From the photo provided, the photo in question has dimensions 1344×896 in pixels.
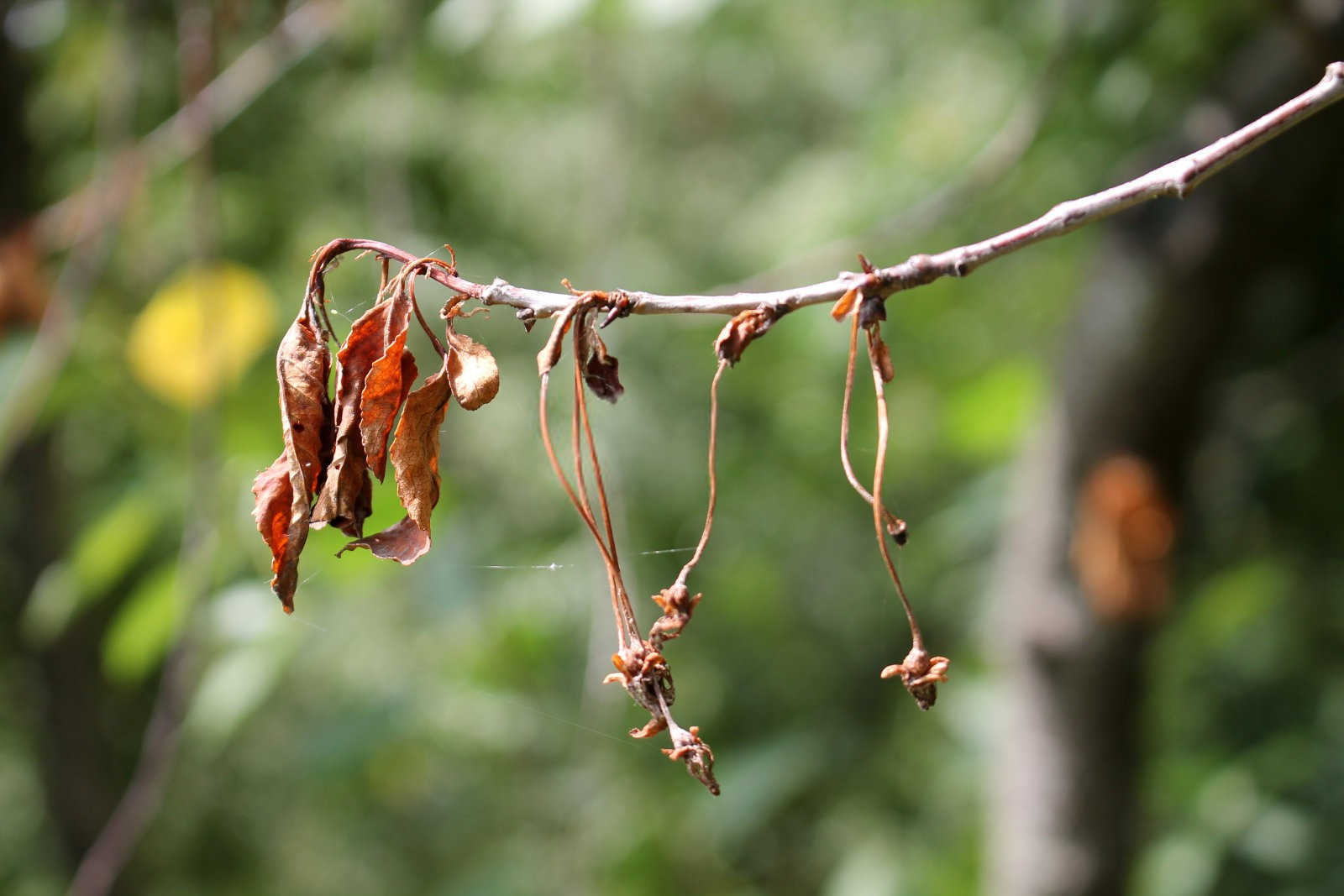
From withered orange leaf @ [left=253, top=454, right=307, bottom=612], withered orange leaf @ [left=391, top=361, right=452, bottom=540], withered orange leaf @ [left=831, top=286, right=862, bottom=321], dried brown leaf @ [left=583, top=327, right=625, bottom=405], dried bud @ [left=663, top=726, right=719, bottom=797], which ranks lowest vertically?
dried bud @ [left=663, top=726, right=719, bottom=797]

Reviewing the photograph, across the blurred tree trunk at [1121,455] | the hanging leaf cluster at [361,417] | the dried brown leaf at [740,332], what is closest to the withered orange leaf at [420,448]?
the hanging leaf cluster at [361,417]

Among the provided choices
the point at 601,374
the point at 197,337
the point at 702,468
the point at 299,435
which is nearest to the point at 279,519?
the point at 299,435

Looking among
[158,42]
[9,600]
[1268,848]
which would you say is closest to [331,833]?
[9,600]

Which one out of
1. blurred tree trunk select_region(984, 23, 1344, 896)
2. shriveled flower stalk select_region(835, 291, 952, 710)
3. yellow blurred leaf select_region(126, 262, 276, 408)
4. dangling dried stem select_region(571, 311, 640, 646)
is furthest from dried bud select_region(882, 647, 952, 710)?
blurred tree trunk select_region(984, 23, 1344, 896)

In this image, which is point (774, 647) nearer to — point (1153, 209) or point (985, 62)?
point (985, 62)

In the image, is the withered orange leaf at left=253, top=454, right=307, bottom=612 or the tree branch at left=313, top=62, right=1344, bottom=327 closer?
the tree branch at left=313, top=62, right=1344, bottom=327

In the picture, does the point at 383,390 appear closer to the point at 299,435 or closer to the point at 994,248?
the point at 299,435

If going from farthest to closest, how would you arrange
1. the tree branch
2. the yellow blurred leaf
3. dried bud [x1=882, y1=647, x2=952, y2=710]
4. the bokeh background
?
1. the bokeh background
2. the yellow blurred leaf
3. dried bud [x1=882, y1=647, x2=952, y2=710]
4. the tree branch

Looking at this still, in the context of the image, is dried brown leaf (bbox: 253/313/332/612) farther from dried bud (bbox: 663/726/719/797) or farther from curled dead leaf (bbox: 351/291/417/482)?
dried bud (bbox: 663/726/719/797)
